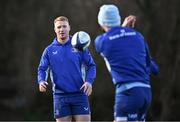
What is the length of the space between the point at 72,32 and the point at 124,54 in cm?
1042

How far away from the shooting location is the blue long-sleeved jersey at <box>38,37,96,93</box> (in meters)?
9.24

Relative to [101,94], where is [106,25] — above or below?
above

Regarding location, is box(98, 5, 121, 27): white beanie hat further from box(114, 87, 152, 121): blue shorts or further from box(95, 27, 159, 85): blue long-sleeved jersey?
box(114, 87, 152, 121): blue shorts

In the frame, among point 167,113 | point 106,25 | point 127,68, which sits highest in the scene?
point 106,25

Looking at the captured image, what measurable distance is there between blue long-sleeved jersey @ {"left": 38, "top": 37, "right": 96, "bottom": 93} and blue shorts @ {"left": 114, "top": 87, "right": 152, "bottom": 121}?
208 centimetres

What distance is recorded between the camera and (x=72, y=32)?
17.5 meters

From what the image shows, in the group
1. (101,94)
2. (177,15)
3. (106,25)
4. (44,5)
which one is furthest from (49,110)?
(106,25)

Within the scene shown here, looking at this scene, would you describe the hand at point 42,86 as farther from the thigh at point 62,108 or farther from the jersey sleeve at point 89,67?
the jersey sleeve at point 89,67

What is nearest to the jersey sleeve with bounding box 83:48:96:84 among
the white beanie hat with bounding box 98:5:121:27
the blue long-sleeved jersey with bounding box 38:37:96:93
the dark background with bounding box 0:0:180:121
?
the blue long-sleeved jersey with bounding box 38:37:96:93

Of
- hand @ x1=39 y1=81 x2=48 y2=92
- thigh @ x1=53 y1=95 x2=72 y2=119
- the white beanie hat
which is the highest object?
the white beanie hat

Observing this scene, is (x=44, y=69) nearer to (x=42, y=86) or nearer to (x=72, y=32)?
(x=42, y=86)

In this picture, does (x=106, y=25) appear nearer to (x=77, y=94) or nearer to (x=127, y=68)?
(x=127, y=68)

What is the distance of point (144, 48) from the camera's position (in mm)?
7293

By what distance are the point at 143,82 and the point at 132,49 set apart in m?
0.39
